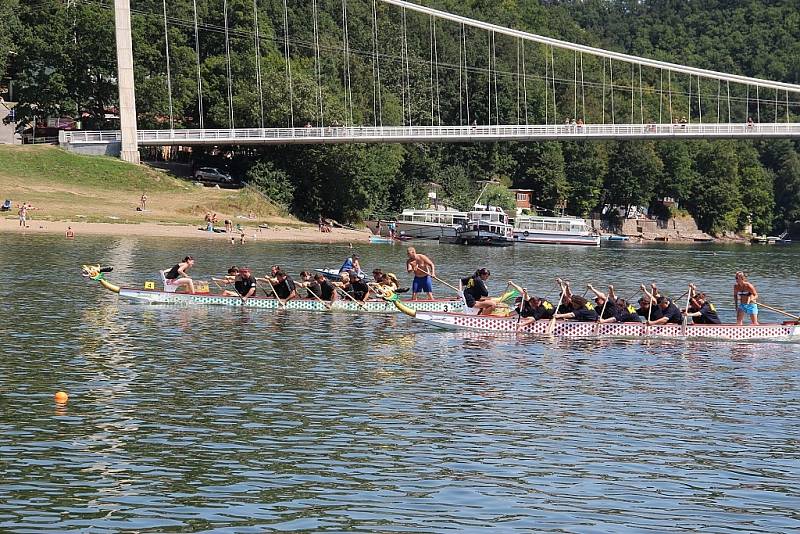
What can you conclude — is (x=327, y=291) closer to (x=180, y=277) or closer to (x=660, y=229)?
(x=180, y=277)

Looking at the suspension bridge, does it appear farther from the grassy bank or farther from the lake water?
the lake water

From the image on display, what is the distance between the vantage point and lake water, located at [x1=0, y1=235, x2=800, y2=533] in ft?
54.6

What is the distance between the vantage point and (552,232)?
10725 cm

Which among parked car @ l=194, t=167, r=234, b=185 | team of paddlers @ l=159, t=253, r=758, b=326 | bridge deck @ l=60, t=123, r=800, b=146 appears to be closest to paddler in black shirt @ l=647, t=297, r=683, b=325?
team of paddlers @ l=159, t=253, r=758, b=326

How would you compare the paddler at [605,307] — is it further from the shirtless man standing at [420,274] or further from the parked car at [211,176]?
the parked car at [211,176]

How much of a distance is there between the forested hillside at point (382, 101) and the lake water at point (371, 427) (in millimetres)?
55566

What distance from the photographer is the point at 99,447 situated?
1944 centimetres

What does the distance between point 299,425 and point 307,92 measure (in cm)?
7590

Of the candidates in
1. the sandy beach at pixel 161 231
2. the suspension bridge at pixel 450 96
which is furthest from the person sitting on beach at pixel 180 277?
the suspension bridge at pixel 450 96

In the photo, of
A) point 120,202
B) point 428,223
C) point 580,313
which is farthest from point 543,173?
point 580,313

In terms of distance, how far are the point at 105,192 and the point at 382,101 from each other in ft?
126

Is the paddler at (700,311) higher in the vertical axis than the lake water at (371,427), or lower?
higher

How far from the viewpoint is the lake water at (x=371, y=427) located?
54.6ft

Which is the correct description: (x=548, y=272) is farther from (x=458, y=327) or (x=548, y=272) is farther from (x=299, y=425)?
(x=299, y=425)
